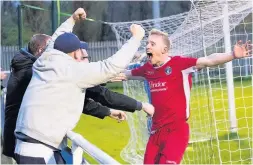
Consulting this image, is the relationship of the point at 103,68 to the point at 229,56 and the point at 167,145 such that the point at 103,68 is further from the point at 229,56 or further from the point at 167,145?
the point at 167,145

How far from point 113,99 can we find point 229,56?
3.91 feet

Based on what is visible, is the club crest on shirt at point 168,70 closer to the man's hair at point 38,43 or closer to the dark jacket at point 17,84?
the man's hair at point 38,43

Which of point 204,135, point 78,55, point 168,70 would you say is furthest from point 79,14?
point 204,135

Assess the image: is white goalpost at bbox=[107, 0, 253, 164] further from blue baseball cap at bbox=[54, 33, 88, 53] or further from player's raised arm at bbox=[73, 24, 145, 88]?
player's raised arm at bbox=[73, 24, 145, 88]

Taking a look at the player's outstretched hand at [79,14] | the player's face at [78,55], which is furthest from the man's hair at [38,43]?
the player's face at [78,55]

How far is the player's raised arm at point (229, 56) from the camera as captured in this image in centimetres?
536

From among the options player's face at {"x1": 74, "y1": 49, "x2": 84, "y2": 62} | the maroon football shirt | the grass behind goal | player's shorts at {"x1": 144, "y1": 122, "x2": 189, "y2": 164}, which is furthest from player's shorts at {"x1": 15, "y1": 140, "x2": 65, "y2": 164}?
the grass behind goal

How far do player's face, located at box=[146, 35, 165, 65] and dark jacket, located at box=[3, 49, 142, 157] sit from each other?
114 centimetres

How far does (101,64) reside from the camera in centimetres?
412

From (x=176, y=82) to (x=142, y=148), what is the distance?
188 inches

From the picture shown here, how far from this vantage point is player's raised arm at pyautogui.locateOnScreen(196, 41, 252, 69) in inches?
211

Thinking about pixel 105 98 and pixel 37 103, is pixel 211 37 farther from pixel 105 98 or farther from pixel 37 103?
pixel 37 103

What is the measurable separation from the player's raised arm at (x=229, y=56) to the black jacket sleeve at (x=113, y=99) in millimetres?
1096

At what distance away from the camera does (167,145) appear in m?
5.84
